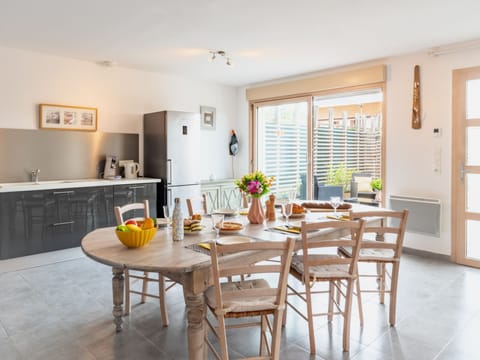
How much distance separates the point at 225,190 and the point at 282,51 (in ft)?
7.98

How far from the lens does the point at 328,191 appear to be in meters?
5.57

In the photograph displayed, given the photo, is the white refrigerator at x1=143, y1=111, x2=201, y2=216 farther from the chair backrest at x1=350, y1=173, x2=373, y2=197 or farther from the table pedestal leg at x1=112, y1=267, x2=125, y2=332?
the chair backrest at x1=350, y1=173, x2=373, y2=197

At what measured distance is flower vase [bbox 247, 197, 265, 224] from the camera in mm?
2662

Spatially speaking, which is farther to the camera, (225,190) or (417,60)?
(225,190)

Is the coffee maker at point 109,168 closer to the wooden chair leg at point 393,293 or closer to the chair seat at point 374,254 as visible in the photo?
the chair seat at point 374,254

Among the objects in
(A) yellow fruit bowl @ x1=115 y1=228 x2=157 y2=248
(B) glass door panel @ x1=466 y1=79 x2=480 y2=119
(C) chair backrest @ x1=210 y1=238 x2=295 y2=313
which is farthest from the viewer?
(B) glass door panel @ x1=466 y1=79 x2=480 y2=119

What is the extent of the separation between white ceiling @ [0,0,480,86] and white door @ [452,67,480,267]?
56 cm

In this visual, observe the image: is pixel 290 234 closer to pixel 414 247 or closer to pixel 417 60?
pixel 414 247

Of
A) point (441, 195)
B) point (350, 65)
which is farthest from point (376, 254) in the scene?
point (350, 65)

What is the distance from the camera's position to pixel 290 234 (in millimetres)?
2348

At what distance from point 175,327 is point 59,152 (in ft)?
10.0

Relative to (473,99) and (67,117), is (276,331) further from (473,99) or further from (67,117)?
(67,117)

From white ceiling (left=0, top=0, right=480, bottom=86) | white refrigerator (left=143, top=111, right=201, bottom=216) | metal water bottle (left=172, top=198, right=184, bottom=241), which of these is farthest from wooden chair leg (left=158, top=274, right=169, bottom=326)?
white refrigerator (left=143, top=111, right=201, bottom=216)

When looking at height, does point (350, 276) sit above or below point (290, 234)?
below
